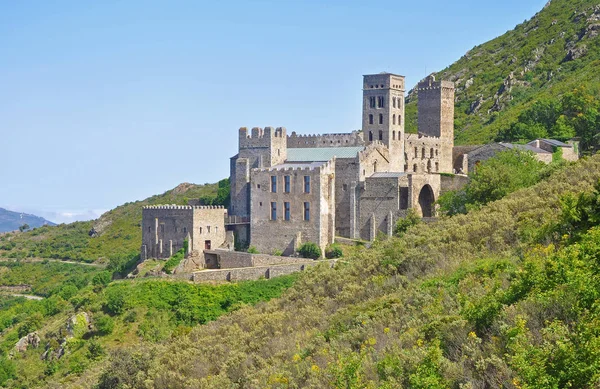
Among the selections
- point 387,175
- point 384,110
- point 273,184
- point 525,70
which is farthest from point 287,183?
point 525,70

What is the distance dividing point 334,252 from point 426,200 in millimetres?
7743

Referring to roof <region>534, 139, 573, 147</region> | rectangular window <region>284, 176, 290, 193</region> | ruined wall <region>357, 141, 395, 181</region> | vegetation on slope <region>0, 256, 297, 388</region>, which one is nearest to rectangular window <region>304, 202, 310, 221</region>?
rectangular window <region>284, 176, 290, 193</region>

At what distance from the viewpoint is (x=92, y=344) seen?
40875 millimetres

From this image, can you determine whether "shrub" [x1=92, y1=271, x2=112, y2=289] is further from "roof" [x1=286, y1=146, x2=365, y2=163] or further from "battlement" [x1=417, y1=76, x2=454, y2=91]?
"battlement" [x1=417, y1=76, x2=454, y2=91]

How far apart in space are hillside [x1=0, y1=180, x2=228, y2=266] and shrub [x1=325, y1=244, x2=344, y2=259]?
34.0 metres

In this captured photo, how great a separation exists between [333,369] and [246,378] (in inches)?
188

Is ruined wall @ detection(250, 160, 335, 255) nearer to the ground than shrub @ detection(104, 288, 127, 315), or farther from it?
farther from it

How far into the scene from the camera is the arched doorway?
51.4m

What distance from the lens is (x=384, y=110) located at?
56.8 meters

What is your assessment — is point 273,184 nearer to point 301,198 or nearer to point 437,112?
point 301,198

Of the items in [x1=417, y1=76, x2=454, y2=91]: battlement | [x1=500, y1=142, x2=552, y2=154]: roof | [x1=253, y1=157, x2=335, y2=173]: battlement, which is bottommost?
[x1=253, y1=157, x2=335, y2=173]: battlement

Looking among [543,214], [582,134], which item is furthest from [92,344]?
[582,134]

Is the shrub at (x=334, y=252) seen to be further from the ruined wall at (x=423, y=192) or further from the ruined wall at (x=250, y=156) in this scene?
the ruined wall at (x=250, y=156)

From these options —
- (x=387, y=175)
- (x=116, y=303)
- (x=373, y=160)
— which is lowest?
(x=116, y=303)
